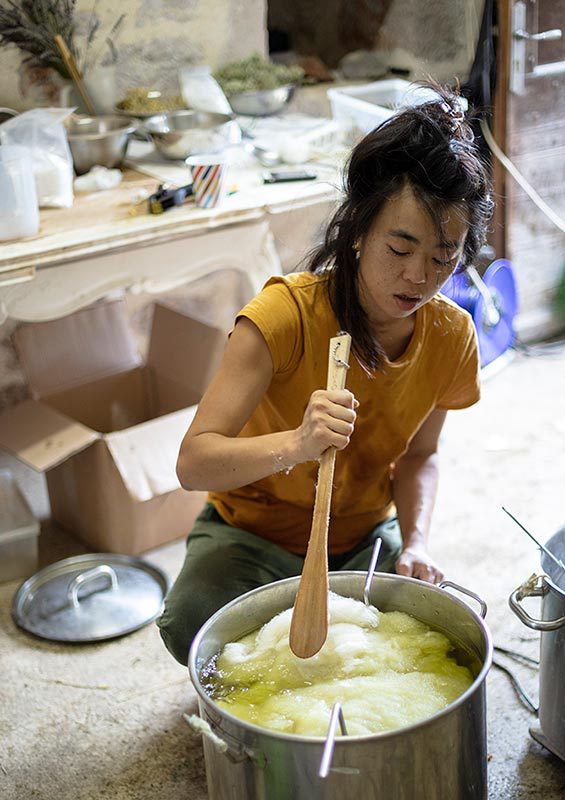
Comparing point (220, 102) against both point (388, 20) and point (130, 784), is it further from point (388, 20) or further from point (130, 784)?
point (130, 784)

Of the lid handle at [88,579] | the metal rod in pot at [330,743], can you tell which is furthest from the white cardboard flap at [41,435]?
the metal rod in pot at [330,743]

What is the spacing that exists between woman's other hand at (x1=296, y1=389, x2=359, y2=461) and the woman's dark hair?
306 mm

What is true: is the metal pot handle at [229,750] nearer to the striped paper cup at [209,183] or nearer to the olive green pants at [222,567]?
the olive green pants at [222,567]

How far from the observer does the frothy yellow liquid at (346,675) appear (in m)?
1.14

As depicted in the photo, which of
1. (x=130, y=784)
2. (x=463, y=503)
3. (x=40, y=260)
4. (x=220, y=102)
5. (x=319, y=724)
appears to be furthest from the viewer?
(x=220, y=102)

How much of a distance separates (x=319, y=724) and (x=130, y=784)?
604 mm

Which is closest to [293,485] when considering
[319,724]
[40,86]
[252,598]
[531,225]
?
[252,598]

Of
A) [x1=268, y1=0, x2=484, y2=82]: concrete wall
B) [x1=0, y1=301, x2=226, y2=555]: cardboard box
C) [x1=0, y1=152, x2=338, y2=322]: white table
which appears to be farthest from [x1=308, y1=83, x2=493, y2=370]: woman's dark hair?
[x1=268, y1=0, x2=484, y2=82]: concrete wall

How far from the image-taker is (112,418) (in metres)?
2.57

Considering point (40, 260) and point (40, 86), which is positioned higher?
point (40, 86)

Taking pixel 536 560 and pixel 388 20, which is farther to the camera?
pixel 388 20

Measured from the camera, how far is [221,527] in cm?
166

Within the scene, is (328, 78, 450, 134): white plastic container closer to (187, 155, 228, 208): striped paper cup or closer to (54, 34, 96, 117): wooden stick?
(187, 155, 228, 208): striped paper cup

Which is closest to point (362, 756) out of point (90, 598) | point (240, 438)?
point (240, 438)
